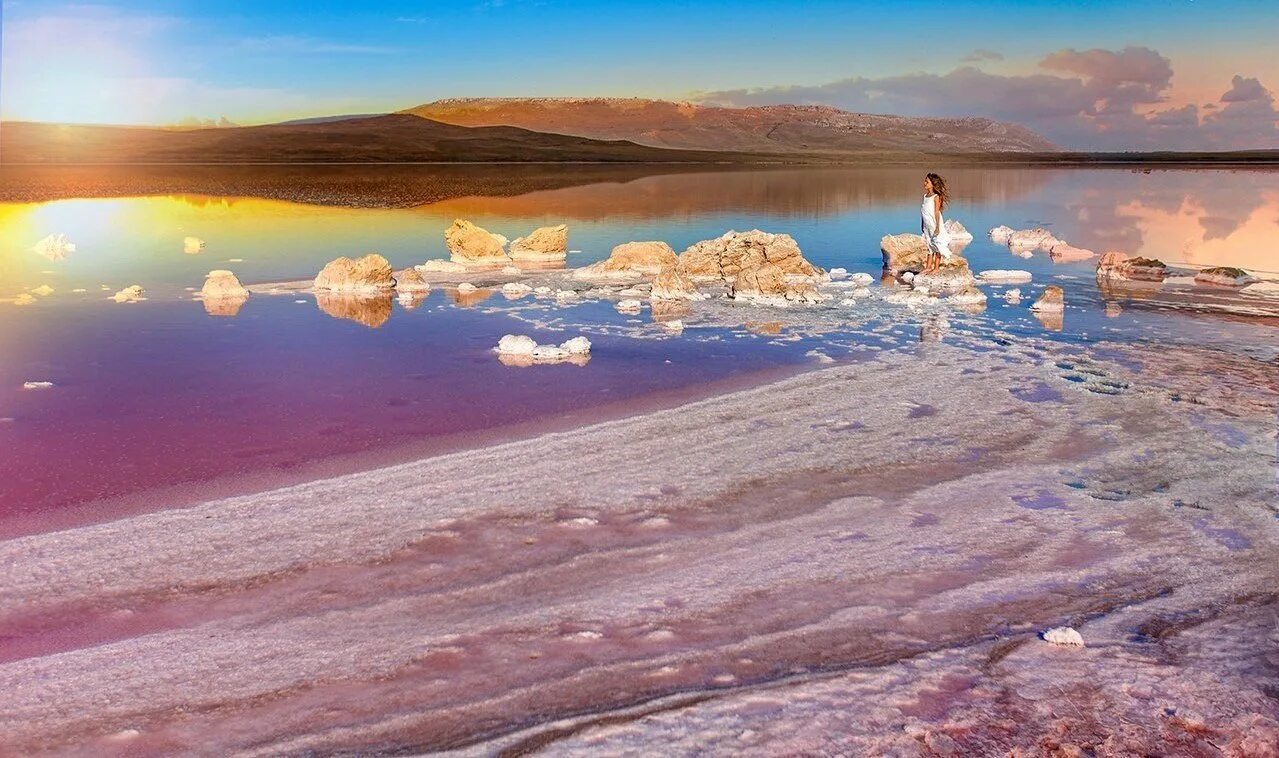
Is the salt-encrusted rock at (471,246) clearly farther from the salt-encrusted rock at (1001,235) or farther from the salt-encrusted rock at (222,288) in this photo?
the salt-encrusted rock at (1001,235)

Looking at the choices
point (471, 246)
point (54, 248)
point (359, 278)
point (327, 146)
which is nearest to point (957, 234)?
point (471, 246)

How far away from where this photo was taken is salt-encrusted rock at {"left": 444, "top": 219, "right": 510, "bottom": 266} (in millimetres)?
17062

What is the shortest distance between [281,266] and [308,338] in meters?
6.56

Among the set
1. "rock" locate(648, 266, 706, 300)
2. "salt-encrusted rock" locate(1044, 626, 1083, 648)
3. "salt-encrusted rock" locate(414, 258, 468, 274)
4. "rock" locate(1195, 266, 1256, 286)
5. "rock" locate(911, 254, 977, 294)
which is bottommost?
"salt-encrusted rock" locate(1044, 626, 1083, 648)

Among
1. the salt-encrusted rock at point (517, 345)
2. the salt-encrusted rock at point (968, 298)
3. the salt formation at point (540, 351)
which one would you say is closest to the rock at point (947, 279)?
the salt-encrusted rock at point (968, 298)

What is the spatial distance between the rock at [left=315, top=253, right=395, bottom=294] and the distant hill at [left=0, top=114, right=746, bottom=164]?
60.1 m

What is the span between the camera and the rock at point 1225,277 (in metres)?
14.8

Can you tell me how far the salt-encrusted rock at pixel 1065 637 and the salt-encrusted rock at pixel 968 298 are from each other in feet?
30.9

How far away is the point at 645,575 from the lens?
4812 mm

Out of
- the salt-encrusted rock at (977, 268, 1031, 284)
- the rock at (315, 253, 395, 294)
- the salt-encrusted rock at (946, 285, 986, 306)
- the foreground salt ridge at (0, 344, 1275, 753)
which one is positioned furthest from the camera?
the salt-encrusted rock at (977, 268, 1031, 284)

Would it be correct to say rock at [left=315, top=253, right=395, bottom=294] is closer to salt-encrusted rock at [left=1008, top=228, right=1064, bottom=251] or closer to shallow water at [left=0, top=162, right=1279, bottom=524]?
shallow water at [left=0, top=162, right=1279, bottom=524]

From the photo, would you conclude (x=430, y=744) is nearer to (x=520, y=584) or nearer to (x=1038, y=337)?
(x=520, y=584)

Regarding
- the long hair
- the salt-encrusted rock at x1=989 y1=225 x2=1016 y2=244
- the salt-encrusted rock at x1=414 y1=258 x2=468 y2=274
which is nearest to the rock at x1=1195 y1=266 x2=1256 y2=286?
the long hair

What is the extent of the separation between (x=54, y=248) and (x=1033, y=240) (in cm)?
1742
